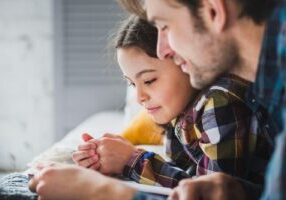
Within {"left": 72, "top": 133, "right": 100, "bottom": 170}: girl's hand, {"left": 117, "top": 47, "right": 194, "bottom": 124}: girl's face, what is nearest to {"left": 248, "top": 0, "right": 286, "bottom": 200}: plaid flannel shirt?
{"left": 117, "top": 47, "right": 194, "bottom": 124}: girl's face

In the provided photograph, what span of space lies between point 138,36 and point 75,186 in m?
0.47

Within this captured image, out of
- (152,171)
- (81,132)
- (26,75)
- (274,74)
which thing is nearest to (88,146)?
(152,171)

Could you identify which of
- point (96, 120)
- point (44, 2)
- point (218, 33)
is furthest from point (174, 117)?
point (44, 2)

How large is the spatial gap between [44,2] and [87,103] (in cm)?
62

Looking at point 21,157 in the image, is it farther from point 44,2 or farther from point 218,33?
point 218,33

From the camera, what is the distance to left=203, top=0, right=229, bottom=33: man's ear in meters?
0.84

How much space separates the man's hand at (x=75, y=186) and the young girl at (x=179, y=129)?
0.72 ft

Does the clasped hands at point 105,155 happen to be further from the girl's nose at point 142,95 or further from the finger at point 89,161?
the girl's nose at point 142,95

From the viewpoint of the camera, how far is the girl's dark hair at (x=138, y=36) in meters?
1.22

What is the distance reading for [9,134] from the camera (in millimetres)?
2832

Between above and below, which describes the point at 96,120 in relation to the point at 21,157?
above

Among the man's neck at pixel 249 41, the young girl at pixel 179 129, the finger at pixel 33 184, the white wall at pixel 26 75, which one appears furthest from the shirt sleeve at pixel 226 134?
the white wall at pixel 26 75

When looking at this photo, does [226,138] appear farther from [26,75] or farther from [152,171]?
[26,75]

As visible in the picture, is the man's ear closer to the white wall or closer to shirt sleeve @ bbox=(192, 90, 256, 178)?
shirt sleeve @ bbox=(192, 90, 256, 178)
